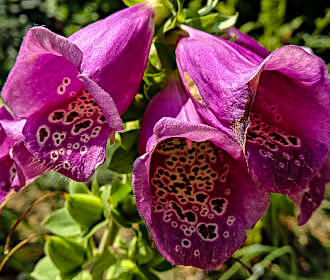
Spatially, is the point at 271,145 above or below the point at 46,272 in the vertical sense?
above

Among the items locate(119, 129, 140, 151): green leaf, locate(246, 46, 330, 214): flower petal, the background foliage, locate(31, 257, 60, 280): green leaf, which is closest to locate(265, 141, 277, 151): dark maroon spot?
locate(246, 46, 330, 214): flower petal

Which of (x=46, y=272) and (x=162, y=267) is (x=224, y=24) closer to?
(x=162, y=267)

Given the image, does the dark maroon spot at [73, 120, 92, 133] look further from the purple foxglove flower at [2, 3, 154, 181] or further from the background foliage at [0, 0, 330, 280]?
the background foliage at [0, 0, 330, 280]

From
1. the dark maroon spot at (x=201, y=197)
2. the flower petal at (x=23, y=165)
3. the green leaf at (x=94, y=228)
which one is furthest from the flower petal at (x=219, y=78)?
the green leaf at (x=94, y=228)

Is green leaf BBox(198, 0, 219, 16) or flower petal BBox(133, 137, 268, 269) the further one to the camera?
green leaf BBox(198, 0, 219, 16)

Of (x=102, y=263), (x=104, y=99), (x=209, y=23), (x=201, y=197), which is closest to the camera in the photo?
(x=104, y=99)

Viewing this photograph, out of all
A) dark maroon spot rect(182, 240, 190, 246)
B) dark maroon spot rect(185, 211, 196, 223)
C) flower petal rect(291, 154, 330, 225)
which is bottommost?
flower petal rect(291, 154, 330, 225)

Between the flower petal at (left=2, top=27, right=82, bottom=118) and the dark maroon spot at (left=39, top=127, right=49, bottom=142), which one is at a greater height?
the flower petal at (left=2, top=27, right=82, bottom=118)

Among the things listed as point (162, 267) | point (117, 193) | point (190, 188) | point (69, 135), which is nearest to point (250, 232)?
point (162, 267)
